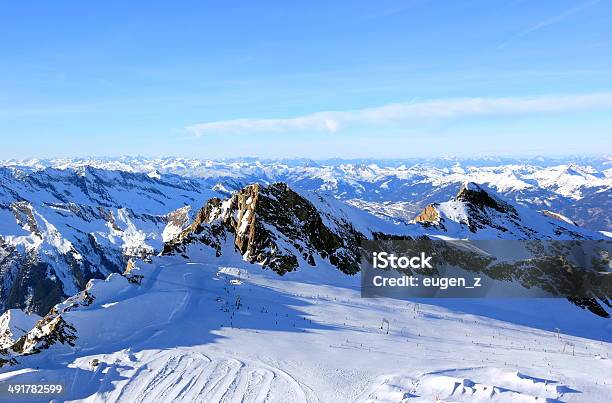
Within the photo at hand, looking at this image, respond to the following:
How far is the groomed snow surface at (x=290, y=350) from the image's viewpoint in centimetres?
2614

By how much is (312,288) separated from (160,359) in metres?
23.7

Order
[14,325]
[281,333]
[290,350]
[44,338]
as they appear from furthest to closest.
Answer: [14,325] < [281,333] < [290,350] < [44,338]

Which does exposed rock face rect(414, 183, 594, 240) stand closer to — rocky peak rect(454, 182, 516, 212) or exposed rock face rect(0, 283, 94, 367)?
rocky peak rect(454, 182, 516, 212)

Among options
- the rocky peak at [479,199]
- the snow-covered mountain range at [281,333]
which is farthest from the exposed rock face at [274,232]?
the rocky peak at [479,199]

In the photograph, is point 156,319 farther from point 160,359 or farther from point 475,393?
point 475,393

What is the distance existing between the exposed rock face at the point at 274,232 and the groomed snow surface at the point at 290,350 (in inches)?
239

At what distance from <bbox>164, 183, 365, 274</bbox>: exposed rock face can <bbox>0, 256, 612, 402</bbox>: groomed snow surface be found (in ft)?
19.9

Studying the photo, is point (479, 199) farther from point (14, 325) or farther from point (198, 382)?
point (14, 325)

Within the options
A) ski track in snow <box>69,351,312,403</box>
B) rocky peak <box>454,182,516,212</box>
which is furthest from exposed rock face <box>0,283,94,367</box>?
rocky peak <box>454,182,516,212</box>

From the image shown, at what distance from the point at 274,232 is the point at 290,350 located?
3000cm

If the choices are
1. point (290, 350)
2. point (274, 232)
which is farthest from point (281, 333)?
point (274, 232)

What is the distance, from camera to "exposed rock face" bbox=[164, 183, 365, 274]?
58375mm

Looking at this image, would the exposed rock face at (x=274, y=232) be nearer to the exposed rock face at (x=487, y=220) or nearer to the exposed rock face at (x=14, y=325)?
the exposed rock face at (x=487, y=220)

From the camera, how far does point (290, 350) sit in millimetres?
32312
